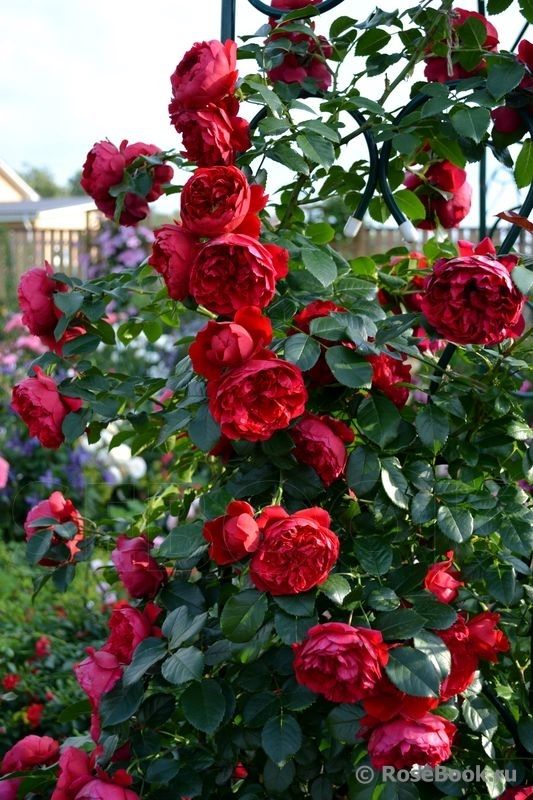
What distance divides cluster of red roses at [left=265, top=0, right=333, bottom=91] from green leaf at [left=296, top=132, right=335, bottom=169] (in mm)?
223

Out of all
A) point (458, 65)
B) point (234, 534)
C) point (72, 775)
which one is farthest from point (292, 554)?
point (458, 65)

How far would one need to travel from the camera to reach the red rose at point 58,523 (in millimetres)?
1435

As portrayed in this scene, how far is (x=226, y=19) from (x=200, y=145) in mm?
376

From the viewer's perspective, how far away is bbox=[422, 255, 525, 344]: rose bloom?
1053mm

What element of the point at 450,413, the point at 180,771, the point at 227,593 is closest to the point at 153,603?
the point at 227,593

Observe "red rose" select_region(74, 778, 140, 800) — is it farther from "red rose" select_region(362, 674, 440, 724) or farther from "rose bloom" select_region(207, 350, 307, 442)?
"rose bloom" select_region(207, 350, 307, 442)

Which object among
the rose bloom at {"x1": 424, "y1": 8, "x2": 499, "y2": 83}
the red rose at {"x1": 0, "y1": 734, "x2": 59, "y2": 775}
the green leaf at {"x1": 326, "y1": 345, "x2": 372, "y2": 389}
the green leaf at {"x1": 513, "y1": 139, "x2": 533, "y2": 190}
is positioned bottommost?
the red rose at {"x1": 0, "y1": 734, "x2": 59, "y2": 775}

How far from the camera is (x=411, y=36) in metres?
1.36

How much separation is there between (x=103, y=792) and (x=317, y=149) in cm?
81

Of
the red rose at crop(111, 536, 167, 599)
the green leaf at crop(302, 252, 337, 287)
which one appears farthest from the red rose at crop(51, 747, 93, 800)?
the green leaf at crop(302, 252, 337, 287)

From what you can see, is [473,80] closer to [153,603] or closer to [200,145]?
[200,145]

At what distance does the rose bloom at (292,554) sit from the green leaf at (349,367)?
0.52ft

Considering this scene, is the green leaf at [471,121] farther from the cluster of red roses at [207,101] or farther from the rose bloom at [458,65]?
the cluster of red roses at [207,101]

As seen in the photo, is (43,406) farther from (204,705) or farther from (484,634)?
(484,634)
